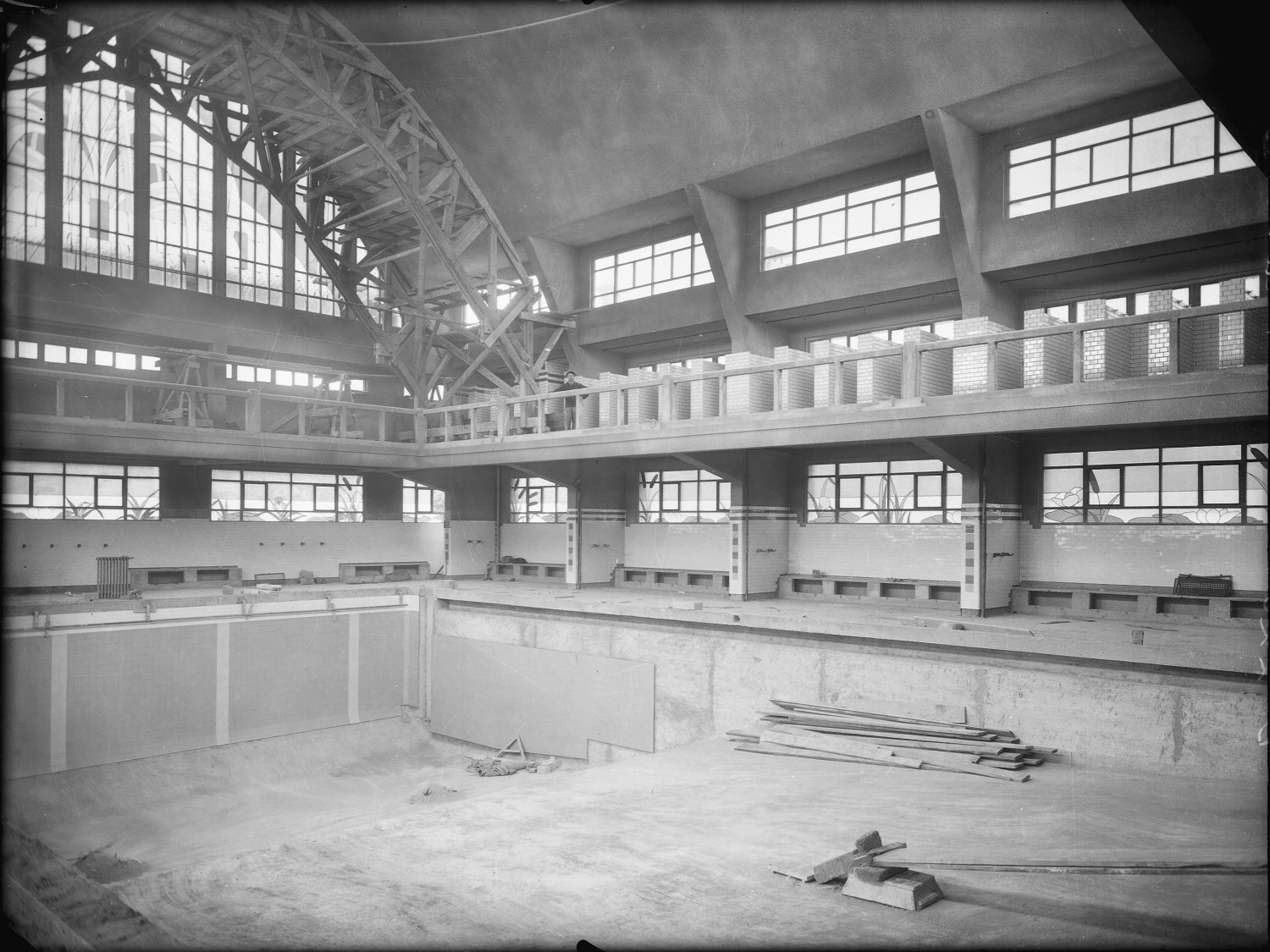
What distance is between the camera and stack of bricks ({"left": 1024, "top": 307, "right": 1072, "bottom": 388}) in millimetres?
12891

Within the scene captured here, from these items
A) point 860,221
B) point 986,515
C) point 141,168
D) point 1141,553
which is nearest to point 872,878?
point 986,515

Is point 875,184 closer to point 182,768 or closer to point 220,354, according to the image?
point 220,354

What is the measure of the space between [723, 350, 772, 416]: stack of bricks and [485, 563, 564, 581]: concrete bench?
348 inches

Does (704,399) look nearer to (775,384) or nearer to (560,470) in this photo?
(775,384)

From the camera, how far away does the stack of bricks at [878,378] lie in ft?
48.0

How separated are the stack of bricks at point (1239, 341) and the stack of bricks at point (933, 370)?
389cm

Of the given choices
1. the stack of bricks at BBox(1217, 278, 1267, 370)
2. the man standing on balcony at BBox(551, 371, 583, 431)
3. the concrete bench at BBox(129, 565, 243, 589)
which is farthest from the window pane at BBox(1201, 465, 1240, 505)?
the concrete bench at BBox(129, 565, 243, 589)

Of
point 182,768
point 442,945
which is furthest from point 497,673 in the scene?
point 442,945

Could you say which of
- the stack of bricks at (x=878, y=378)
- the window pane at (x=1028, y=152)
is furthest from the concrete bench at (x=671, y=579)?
the window pane at (x=1028, y=152)

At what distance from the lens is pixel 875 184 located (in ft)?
58.8

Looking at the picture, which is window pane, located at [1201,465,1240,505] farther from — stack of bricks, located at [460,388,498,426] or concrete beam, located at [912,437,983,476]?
stack of bricks, located at [460,388,498,426]

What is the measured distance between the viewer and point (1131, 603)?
14.4 m

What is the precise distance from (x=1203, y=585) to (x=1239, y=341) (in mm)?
4798

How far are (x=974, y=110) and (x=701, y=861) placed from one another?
1399cm
